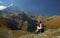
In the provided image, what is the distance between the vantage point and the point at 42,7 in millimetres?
6344

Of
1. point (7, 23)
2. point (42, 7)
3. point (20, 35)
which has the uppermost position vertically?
point (42, 7)

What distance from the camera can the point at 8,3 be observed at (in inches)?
244

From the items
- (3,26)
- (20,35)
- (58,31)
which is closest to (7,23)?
(3,26)

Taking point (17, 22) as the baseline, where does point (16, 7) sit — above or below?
above

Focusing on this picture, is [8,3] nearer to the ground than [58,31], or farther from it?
farther from it

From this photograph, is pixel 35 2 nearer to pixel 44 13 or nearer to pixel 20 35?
pixel 44 13

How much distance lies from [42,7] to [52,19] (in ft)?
1.84

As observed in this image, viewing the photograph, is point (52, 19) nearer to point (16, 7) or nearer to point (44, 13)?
point (44, 13)

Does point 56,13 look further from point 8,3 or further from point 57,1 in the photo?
point 8,3

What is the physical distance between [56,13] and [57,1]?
42cm

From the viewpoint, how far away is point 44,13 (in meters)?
6.29

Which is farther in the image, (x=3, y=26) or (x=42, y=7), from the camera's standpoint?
(x=42, y=7)

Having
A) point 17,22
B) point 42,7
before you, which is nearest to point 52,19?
point 42,7

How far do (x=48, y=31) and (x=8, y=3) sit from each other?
1.64 m
